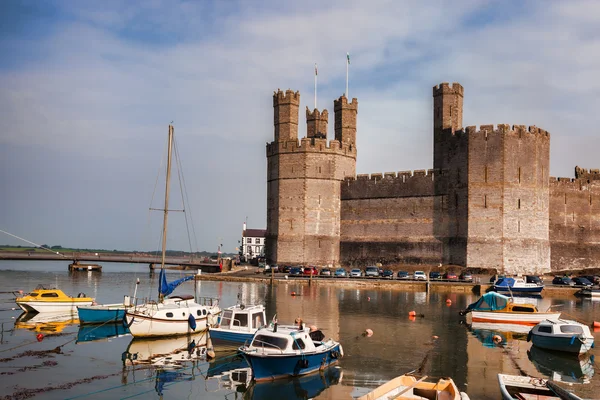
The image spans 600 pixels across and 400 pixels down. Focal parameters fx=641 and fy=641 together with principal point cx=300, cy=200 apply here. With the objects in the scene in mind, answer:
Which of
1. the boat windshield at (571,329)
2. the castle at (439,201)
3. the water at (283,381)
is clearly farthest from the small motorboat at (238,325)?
the castle at (439,201)

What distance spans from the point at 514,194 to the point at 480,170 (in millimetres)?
3384

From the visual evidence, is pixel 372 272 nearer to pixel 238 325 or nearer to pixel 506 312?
pixel 506 312

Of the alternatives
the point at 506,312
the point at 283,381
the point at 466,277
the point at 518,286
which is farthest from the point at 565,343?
the point at 466,277

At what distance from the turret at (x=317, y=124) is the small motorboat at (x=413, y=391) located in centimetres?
5270

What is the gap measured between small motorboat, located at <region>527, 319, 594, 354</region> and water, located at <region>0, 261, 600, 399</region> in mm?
435

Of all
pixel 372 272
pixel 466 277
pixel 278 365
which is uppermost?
pixel 372 272

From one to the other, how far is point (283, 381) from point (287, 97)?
46842 mm

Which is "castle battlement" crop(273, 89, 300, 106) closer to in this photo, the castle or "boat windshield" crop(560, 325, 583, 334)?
the castle

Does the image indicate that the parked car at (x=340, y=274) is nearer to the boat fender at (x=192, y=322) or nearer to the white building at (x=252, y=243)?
the boat fender at (x=192, y=322)

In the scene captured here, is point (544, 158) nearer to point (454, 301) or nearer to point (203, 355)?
point (454, 301)

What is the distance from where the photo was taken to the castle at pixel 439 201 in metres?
53.3

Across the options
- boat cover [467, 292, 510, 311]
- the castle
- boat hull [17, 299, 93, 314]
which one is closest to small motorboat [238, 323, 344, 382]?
boat cover [467, 292, 510, 311]

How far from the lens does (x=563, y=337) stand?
24484 mm

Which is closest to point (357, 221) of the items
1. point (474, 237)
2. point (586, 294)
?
point (474, 237)
